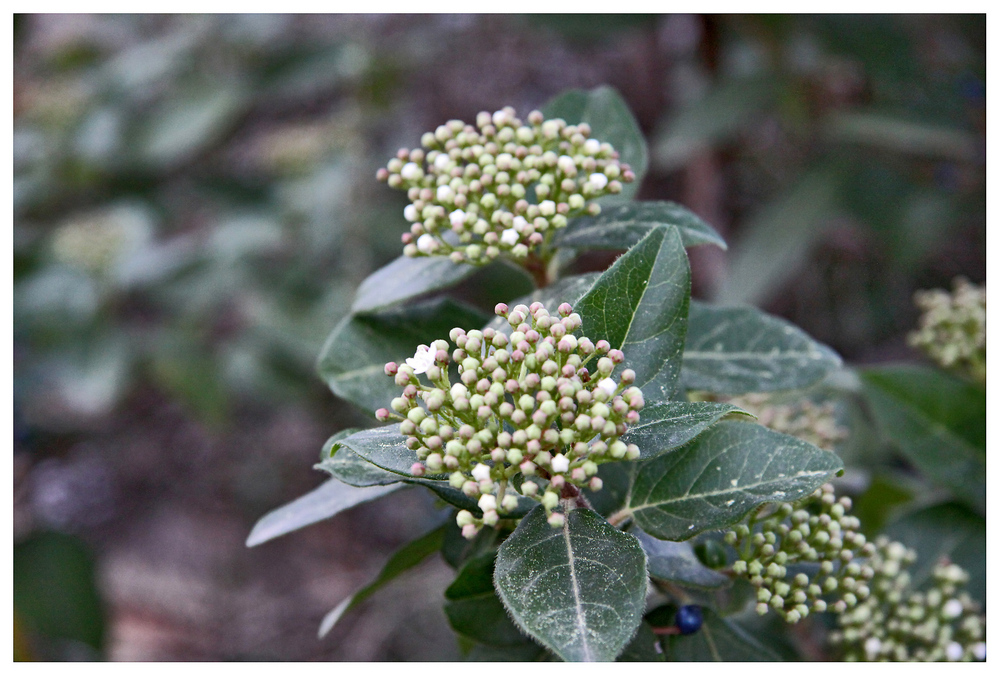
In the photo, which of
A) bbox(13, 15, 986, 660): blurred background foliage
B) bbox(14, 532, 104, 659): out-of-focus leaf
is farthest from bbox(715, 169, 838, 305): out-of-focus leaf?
bbox(14, 532, 104, 659): out-of-focus leaf

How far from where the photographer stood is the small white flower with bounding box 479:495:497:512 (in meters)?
0.73

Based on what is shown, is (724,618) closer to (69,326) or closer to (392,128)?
(69,326)

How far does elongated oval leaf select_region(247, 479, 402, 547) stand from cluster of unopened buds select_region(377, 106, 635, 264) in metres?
0.28

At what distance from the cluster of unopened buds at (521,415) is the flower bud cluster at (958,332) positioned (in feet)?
2.55

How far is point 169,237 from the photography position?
3.75 meters

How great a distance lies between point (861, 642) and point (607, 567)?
590 mm

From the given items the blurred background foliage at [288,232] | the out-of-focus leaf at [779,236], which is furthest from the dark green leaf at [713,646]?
the out-of-focus leaf at [779,236]

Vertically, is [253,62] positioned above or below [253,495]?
above

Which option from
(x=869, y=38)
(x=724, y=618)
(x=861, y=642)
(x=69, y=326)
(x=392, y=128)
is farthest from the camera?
(x=392, y=128)

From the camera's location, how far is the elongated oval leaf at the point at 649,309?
2.72 ft

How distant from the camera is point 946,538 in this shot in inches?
50.0

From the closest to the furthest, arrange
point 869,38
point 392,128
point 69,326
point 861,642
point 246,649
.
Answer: point 861,642 → point 869,38 → point 69,326 → point 246,649 → point 392,128

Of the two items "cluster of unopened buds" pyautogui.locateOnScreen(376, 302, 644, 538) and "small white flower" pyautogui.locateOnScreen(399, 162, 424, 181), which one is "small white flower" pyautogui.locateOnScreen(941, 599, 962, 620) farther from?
"small white flower" pyautogui.locateOnScreen(399, 162, 424, 181)

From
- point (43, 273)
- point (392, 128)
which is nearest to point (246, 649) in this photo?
→ point (43, 273)
